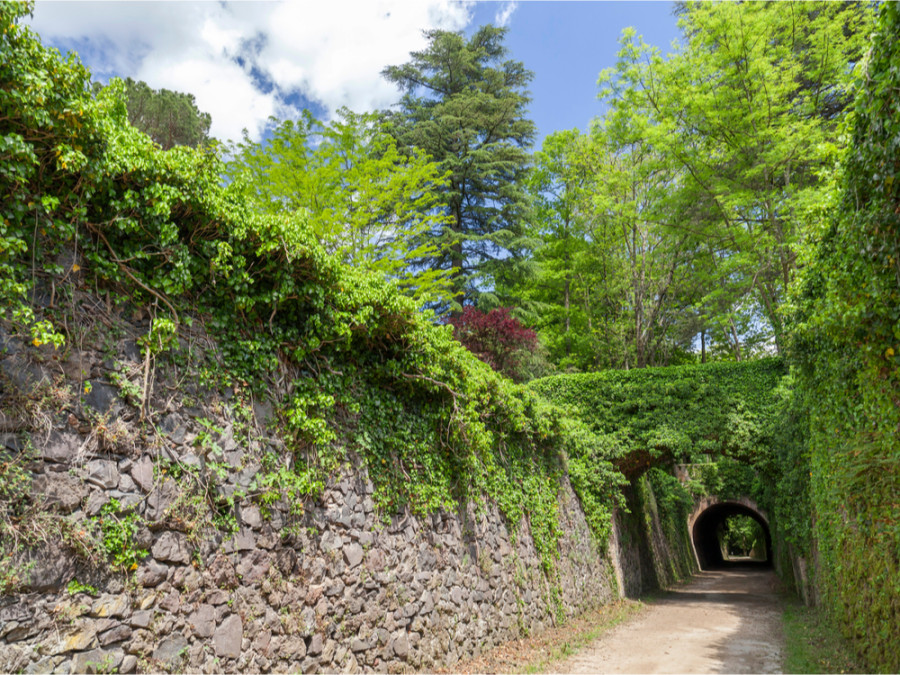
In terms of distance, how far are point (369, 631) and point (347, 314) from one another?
3.23m

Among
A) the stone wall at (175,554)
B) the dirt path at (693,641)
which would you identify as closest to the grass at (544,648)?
the dirt path at (693,641)

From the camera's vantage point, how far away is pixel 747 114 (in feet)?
43.6

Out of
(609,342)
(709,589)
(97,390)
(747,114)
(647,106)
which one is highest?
(647,106)

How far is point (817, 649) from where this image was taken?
738 cm

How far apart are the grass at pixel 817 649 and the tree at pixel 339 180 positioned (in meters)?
8.28

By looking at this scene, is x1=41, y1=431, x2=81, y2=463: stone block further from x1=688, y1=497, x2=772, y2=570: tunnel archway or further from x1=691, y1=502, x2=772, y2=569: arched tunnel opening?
x1=691, y1=502, x2=772, y2=569: arched tunnel opening

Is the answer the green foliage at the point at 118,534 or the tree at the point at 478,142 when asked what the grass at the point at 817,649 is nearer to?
the green foliage at the point at 118,534

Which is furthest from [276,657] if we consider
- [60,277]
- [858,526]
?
[858,526]

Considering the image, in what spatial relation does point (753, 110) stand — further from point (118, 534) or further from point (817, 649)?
point (118, 534)

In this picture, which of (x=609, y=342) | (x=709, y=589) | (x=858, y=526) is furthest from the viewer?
(x=609, y=342)

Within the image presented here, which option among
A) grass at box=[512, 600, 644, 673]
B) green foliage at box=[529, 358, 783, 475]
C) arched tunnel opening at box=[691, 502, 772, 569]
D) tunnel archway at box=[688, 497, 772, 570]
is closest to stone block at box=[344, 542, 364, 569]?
grass at box=[512, 600, 644, 673]

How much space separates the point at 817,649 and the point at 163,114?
674 inches

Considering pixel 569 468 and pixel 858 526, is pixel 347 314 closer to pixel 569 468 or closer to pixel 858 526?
pixel 858 526

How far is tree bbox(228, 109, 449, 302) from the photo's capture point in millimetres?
11477
